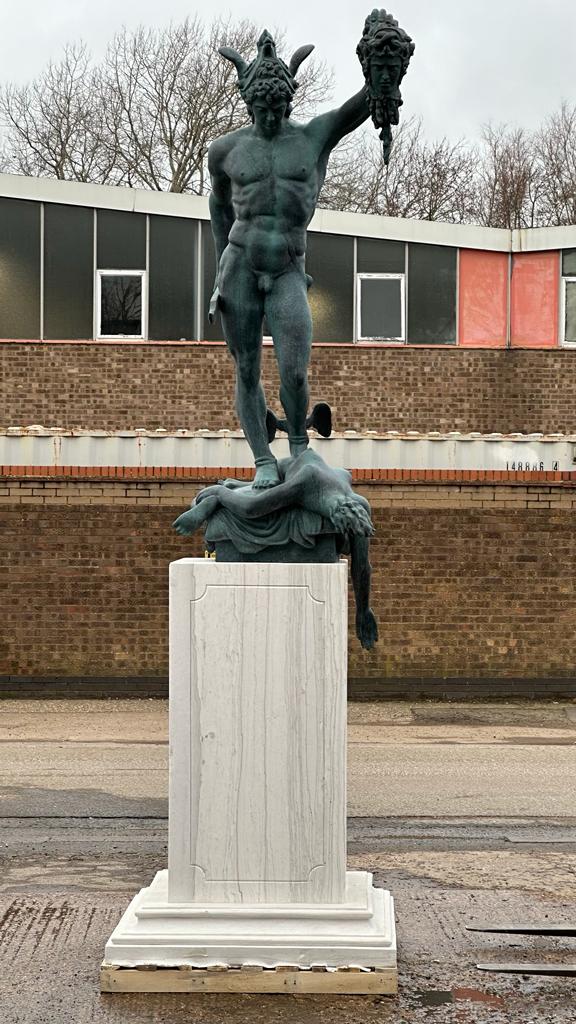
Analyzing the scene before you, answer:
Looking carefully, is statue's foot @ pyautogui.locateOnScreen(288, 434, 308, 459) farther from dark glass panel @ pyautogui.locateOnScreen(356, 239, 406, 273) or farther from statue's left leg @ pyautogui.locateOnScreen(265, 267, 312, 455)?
dark glass panel @ pyautogui.locateOnScreen(356, 239, 406, 273)

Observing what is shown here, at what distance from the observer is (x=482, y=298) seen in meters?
22.4

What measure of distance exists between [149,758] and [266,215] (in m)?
6.90

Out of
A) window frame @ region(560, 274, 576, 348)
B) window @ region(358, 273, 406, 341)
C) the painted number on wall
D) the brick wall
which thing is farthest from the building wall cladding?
window frame @ region(560, 274, 576, 348)

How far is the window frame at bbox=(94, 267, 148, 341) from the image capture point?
2167cm

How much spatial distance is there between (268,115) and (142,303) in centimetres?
1579

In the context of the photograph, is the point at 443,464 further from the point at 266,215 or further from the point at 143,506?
the point at 266,215

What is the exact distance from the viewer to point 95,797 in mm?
10281

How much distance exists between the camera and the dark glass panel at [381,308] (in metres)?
22.1

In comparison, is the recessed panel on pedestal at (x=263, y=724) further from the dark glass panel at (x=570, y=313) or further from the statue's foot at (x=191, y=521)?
the dark glass panel at (x=570, y=313)

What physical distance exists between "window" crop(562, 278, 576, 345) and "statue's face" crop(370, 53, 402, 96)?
668 inches

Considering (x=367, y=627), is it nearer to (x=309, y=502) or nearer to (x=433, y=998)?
(x=309, y=502)

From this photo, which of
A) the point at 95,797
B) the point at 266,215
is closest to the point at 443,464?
the point at 95,797

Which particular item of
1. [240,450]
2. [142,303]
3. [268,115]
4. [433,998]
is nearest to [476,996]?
[433,998]

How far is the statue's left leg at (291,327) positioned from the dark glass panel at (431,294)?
16.1m
